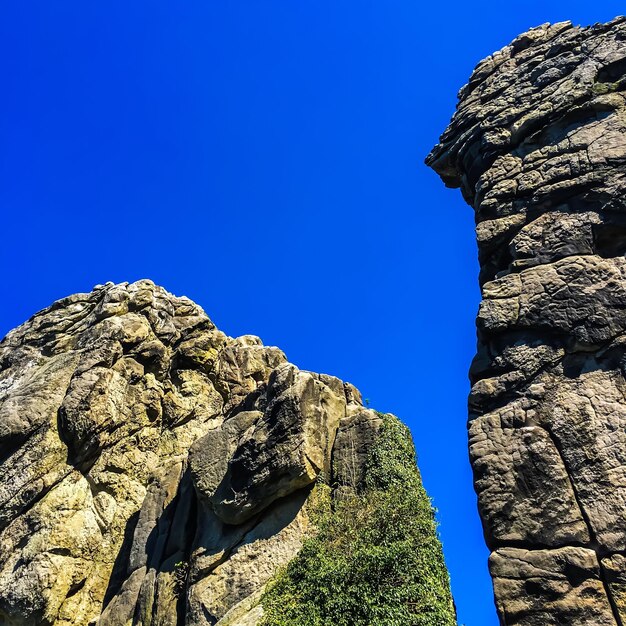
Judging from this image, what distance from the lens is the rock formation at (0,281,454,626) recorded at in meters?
23.7

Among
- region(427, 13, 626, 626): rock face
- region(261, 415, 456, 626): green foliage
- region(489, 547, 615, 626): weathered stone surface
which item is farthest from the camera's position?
region(261, 415, 456, 626): green foliage

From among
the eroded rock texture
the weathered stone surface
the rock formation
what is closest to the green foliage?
the rock formation

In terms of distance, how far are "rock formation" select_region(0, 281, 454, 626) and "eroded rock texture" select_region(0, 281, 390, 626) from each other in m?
0.07

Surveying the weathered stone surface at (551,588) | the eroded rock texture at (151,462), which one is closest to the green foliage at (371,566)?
the eroded rock texture at (151,462)

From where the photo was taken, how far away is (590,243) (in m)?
15.4

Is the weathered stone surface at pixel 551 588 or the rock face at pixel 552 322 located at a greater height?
the rock face at pixel 552 322

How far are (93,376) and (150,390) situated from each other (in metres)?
3.41

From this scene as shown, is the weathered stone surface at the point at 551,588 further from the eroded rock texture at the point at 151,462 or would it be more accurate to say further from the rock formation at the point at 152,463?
the eroded rock texture at the point at 151,462

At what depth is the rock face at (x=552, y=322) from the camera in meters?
12.5

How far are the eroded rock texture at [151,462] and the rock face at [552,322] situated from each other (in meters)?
10.2

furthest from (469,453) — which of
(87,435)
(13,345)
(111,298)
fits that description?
A: (13,345)

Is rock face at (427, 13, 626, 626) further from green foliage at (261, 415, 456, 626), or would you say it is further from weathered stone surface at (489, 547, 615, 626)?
green foliage at (261, 415, 456, 626)

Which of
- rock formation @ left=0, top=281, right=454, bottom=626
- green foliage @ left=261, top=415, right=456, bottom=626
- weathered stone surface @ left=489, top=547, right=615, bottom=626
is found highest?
rock formation @ left=0, top=281, right=454, bottom=626

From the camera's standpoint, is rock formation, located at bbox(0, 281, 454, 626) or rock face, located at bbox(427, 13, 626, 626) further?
rock formation, located at bbox(0, 281, 454, 626)
